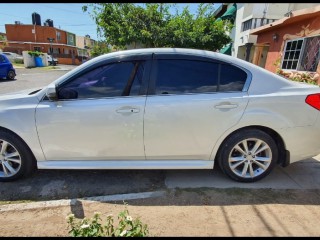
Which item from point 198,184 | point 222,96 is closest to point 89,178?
point 198,184

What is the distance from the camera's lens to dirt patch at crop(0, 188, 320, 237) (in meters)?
2.30

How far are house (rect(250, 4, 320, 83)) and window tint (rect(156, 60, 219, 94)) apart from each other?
617 cm

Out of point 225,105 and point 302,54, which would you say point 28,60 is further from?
point 225,105

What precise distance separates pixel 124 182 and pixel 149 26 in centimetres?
994

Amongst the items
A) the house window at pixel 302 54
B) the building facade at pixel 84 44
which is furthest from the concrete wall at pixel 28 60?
the building facade at pixel 84 44

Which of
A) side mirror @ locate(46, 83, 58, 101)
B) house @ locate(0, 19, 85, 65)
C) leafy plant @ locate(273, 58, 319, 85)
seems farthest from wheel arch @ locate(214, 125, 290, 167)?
house @ locate(0, 19, 85, 65)

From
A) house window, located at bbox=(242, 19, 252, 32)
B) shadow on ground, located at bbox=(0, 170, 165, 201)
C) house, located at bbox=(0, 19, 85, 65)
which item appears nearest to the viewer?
Result: shadow on ground, located at bbox=(0, 170, 165, 201)

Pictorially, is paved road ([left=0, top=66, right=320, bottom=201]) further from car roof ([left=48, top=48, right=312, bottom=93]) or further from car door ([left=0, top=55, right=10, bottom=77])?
car door ([left=0, top=55, right=10, bottom=77])

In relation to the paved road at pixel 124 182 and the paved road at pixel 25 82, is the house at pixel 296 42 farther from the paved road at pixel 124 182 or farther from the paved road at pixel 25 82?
the paved road at pixel 25 82

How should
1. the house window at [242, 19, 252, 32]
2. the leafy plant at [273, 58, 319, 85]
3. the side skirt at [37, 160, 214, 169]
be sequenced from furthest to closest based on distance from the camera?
the house window at [242, 19, 252, 32] < the leafy plant at [273, 58, 319, 85] < the side skirt at [37, 160, 214, 169]

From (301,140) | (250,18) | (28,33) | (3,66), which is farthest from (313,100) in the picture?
(28,33)

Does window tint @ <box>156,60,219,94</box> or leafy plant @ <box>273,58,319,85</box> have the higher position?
window tint @ <box>156,60,219,94</box>

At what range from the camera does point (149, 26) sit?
1150cm

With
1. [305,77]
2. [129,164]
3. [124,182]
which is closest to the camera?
[129,164]
